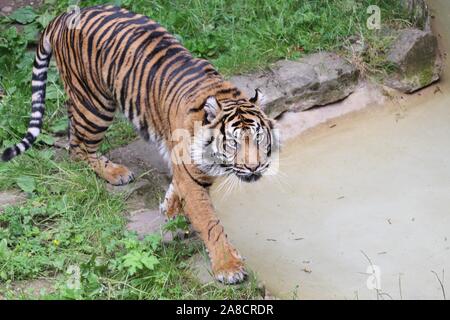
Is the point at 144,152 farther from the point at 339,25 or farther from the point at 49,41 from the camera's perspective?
the point at 339,25

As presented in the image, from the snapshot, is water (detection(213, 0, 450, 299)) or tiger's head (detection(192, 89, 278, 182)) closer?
tiger's head (detection(192, 89, 278, 182))

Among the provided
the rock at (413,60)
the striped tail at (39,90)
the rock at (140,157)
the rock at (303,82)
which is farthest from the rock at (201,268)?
the rock at (413,60)

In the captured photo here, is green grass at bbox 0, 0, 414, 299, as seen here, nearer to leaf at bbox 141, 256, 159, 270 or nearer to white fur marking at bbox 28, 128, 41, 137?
leaf at bbox 141, 256, 159, 270

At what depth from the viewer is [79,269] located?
14.3 feet

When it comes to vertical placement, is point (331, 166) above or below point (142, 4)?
below

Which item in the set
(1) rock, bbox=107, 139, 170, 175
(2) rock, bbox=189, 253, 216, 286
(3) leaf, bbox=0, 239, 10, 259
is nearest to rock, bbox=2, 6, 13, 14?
(1) rock, bbox=107, 139, 170, 175

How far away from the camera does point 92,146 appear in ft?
18.0

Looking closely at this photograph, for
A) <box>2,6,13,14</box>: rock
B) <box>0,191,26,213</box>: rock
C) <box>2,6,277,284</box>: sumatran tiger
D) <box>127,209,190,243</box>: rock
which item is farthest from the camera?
<box>2,6,13,14</box>: rock

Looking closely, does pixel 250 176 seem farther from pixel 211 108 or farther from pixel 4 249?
pixel 4 249

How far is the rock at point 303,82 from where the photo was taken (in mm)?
6234

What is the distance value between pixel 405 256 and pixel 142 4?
326cm

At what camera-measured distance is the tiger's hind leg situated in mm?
5387
